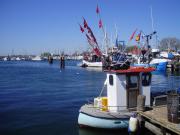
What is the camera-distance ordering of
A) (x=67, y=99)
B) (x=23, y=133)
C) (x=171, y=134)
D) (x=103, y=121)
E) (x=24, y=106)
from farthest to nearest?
(x=67, y=99)
(x=24, y=106)
(x=23, y=133)
(x=103, y=121)
(x=171, y=134)

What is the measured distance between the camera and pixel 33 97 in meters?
29.5

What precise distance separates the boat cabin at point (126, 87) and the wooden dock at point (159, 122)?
1570 millimetres

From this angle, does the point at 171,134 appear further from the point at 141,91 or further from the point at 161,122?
the point at 141,91

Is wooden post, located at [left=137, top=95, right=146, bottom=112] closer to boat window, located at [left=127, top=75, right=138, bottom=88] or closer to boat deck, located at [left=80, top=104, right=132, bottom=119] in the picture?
boat deck, located at [left=80, top=104, right=132, bottom=119]

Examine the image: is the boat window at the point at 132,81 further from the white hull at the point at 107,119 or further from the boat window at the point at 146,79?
the white hull at the point at 107,119

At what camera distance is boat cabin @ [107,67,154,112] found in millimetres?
15984

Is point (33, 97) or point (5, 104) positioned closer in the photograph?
point (5, 104)

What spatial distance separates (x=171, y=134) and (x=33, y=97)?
1975cm

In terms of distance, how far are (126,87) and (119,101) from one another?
0.95m

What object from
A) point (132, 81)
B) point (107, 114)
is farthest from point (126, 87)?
point (107, 114)

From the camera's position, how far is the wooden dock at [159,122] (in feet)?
39.3

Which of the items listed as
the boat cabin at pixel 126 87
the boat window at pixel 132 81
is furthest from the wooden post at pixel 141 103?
the boat window at pixel 132 81

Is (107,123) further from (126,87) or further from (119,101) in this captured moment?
(126,87)

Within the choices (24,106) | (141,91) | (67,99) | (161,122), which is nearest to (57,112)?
Answer: (24,106)
